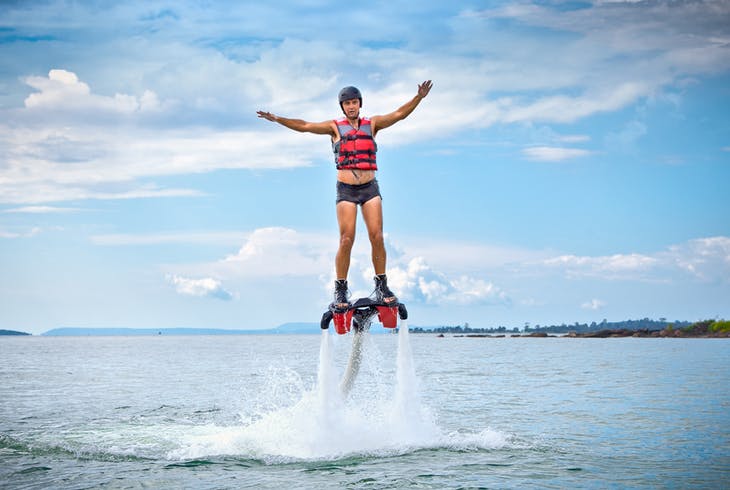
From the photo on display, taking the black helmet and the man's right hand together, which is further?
the black helmet

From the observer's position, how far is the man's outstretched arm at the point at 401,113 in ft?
47.3

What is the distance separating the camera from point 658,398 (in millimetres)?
31938

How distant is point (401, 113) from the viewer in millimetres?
14805

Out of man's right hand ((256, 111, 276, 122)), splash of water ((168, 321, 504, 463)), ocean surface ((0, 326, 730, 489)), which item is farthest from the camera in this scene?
splash of water ((168, 321, 504, 463))

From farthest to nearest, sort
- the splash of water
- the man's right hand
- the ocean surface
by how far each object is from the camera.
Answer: the splash of water → the ocean surface → the man's right hand

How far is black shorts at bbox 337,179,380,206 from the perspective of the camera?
14883 millimetres

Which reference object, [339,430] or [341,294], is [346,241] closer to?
[341,294]

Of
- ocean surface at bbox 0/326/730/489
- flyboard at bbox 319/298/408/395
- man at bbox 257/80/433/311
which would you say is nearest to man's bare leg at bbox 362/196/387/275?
man at bbox 257/80/433/311

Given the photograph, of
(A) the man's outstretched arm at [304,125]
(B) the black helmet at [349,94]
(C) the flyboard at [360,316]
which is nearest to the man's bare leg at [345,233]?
(C) the flyboard at [360,316]

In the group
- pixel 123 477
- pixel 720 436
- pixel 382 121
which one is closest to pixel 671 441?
pixel 720 436

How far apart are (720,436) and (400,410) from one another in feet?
31.6

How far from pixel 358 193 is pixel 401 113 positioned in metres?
1.79

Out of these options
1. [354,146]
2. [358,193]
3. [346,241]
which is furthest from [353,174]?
[346,241]

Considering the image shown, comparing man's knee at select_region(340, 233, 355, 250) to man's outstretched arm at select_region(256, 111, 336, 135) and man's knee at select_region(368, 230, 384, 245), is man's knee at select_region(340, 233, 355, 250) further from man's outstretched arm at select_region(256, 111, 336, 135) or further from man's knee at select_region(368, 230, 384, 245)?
man's outstretched arm at select_region(256, 111, 336, 135)
